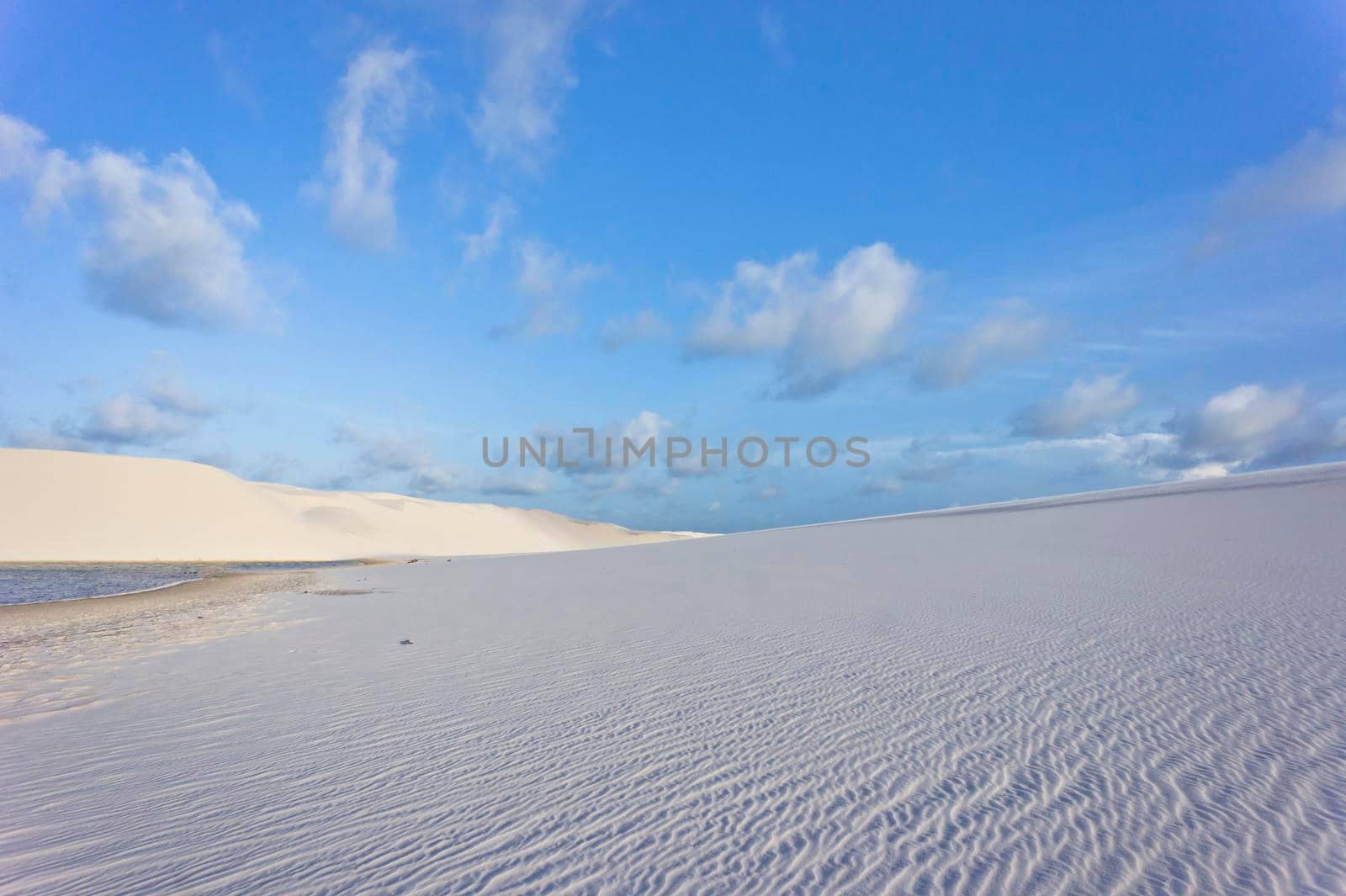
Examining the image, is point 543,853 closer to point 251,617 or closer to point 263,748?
point 263,748

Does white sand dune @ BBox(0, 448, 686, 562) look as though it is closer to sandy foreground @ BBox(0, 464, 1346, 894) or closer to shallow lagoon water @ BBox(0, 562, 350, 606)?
shallow lagoon water @ BBox(0, 562, 350, 606)

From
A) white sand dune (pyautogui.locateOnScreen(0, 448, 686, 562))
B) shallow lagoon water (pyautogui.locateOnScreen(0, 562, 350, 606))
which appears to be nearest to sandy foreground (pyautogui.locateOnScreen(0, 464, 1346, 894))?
shallow lagoon water (pyautogui.locateOnScreen(0, 562, 350, 606))

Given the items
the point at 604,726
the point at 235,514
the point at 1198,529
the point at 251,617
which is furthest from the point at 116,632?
the point at 235,514

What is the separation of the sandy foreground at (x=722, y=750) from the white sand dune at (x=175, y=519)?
36848mm

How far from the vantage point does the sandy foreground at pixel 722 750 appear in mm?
3355

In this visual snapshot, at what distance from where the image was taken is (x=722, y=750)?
187 inches

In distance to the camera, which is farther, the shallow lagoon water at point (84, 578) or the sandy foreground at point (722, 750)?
the shallow lagoon water at point (84, 578)

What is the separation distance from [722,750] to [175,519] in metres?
53.0

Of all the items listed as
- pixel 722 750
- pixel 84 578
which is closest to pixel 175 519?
pixel 84 578

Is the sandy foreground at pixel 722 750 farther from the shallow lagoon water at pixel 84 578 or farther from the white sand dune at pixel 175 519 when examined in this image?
the white sand dune at pixel 175 519

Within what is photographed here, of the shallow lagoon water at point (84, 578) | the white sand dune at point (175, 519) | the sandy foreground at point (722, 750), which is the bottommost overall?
the sandy foreground at point (722, 750)

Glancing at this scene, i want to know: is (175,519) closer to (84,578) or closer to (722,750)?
(84,578)

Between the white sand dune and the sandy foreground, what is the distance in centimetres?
3685

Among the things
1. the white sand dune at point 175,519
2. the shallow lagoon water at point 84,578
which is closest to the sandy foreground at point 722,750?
the shallow lagoon water at point 84,578
